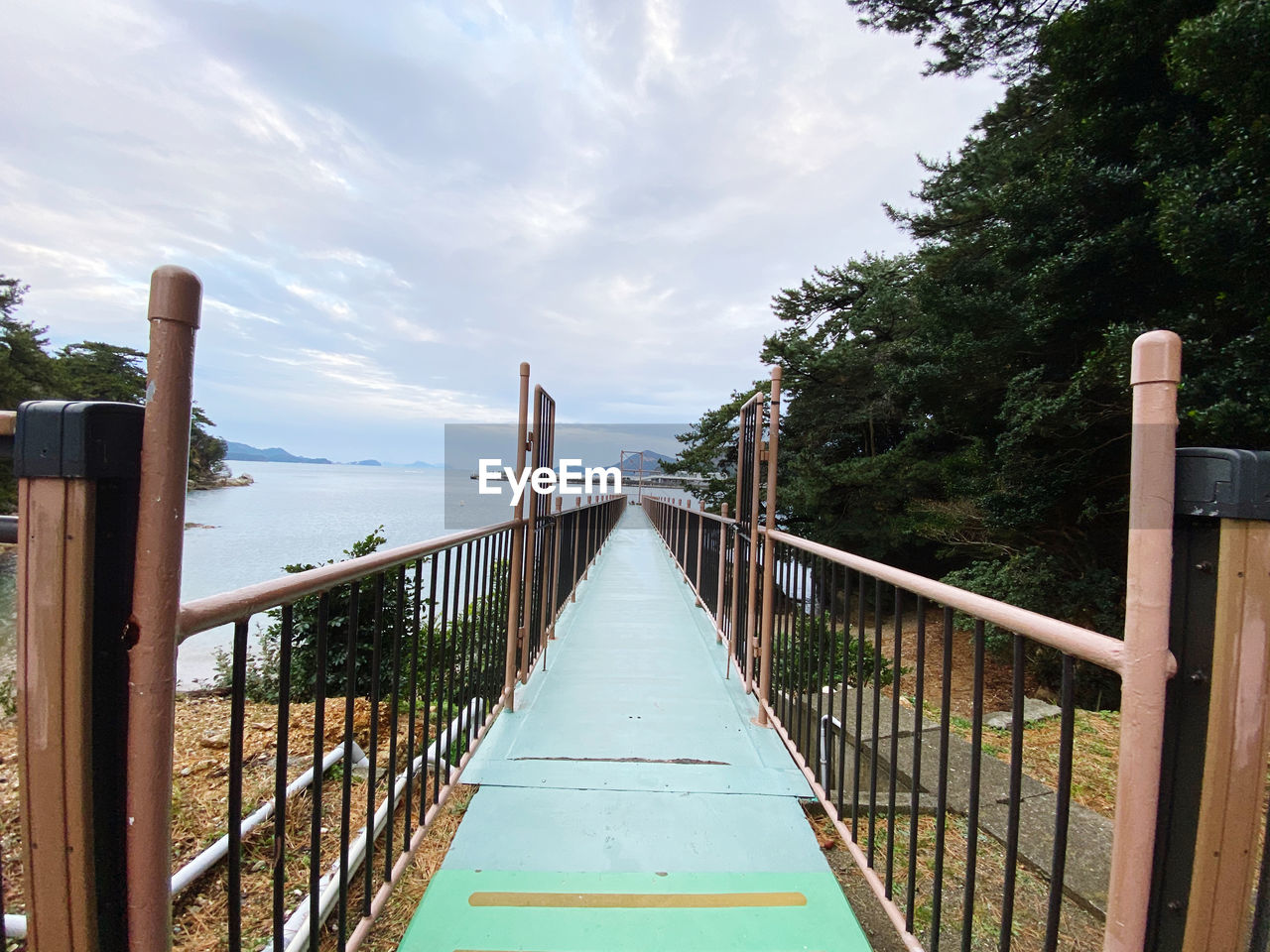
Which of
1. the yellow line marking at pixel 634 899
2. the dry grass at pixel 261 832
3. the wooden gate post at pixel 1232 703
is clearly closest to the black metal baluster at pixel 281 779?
the dry grass at pixel 261 832

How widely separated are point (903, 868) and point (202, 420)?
29.3m

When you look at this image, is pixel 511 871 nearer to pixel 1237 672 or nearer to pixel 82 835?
pixel 82 835

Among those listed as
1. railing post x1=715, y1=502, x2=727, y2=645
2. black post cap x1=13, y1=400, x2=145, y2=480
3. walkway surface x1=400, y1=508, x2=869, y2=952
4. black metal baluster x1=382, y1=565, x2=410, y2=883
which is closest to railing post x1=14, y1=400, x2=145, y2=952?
black post cap x1=13, y1=400, x2=145, y2=480

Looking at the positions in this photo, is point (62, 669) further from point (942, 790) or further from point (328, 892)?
point (942, 790)

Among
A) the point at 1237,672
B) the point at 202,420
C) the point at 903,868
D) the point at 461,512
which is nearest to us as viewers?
the point at 1237,672

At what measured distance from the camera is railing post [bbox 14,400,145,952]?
0.74 meters

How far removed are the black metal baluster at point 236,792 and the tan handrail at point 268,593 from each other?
5 centimetres

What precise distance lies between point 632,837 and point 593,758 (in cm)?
59

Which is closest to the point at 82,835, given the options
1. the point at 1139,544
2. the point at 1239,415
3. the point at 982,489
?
the point at 1139,544

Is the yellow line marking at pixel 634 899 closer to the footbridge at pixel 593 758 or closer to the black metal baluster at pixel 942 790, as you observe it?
the footbridge at pixel 593 758

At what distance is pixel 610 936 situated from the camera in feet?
5.31

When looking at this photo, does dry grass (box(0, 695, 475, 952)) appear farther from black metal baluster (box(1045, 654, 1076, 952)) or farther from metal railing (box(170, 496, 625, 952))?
black metal baluster (box(1045, 654, 1076, 952))

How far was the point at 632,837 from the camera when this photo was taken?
2.05 metres

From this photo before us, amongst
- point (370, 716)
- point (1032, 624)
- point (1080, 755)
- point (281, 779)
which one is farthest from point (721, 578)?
point (281, 779)
